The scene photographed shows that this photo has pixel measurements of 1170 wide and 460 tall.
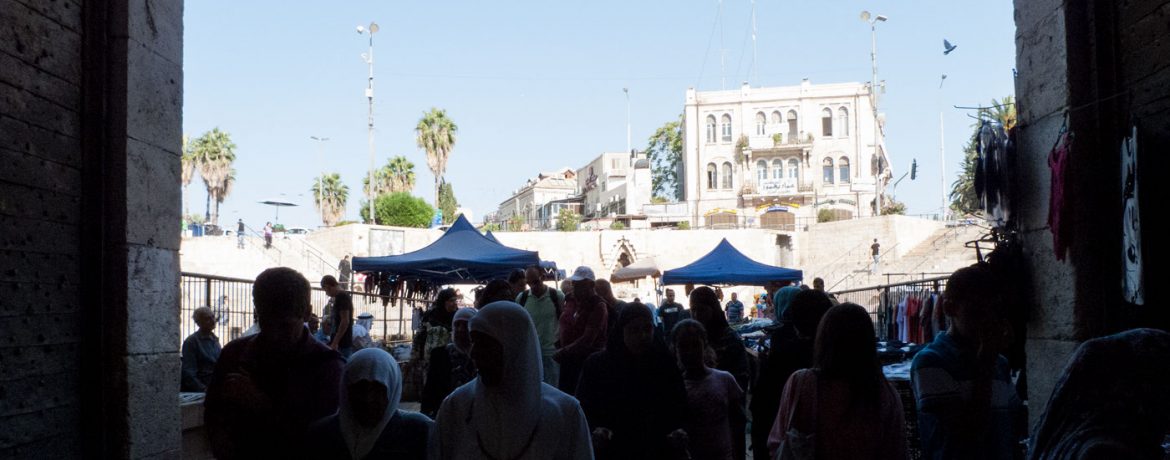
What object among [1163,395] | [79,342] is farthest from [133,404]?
[1163,395]

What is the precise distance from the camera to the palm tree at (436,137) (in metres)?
61.8

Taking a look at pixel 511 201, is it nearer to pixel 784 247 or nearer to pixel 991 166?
pixel 784 247

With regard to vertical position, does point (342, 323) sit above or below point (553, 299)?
below

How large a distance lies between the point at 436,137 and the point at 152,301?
57.0m

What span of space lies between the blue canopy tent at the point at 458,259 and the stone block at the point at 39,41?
31.1 feet

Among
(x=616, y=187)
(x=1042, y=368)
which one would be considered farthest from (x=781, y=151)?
(x=1042, y=368)

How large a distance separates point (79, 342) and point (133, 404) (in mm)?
417

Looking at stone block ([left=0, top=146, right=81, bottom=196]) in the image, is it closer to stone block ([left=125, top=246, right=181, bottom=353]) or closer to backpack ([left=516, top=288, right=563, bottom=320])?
stone block ([left=125, top=246, right=181, bottom=353])

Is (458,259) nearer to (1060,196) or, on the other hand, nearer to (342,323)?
(342,323)

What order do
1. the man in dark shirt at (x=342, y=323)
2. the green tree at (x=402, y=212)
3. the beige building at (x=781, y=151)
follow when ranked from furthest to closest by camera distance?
the beige building at (x=781, y=151) → the green tree at (x=402, y=212) → the man in dark shirt at (x=342, y=323)

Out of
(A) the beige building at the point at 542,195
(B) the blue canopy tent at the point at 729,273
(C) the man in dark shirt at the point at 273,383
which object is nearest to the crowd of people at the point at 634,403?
(C) the man in dark shirt at the point at 273,383

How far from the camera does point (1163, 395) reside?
8.11 ft

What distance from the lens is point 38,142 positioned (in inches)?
189

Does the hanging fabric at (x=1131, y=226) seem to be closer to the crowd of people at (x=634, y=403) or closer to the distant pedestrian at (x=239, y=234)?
the crowd of people at (x=634, y=403)
